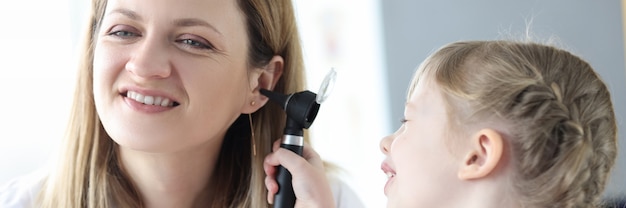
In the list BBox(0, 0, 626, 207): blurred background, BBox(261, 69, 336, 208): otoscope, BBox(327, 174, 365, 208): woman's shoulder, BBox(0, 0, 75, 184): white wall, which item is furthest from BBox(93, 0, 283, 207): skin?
BBox(0, 0, 626, 207): blurred background

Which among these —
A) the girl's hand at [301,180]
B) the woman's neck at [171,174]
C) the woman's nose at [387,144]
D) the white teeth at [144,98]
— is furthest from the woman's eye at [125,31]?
the woman's nose at [387,144]

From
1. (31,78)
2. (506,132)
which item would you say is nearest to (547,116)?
(506,132)

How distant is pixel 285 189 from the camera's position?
4.91ft

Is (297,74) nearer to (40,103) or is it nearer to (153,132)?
(153,132)

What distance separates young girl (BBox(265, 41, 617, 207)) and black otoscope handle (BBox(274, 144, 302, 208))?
278 mm

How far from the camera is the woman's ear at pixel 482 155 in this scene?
1128 mm

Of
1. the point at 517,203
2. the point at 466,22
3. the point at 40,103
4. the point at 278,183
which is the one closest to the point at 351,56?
the point at 466,22

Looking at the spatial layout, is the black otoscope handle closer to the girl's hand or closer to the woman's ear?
the girl's hand

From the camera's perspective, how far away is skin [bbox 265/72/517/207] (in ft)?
3.78

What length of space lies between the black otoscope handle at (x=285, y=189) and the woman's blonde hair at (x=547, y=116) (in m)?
0.42

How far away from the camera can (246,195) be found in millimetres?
1720

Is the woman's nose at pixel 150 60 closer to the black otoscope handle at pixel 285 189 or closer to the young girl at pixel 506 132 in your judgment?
the black otoscope handle at pixel 285 189

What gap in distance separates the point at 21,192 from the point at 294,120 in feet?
1.90

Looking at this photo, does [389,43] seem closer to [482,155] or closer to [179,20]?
[179,20]
